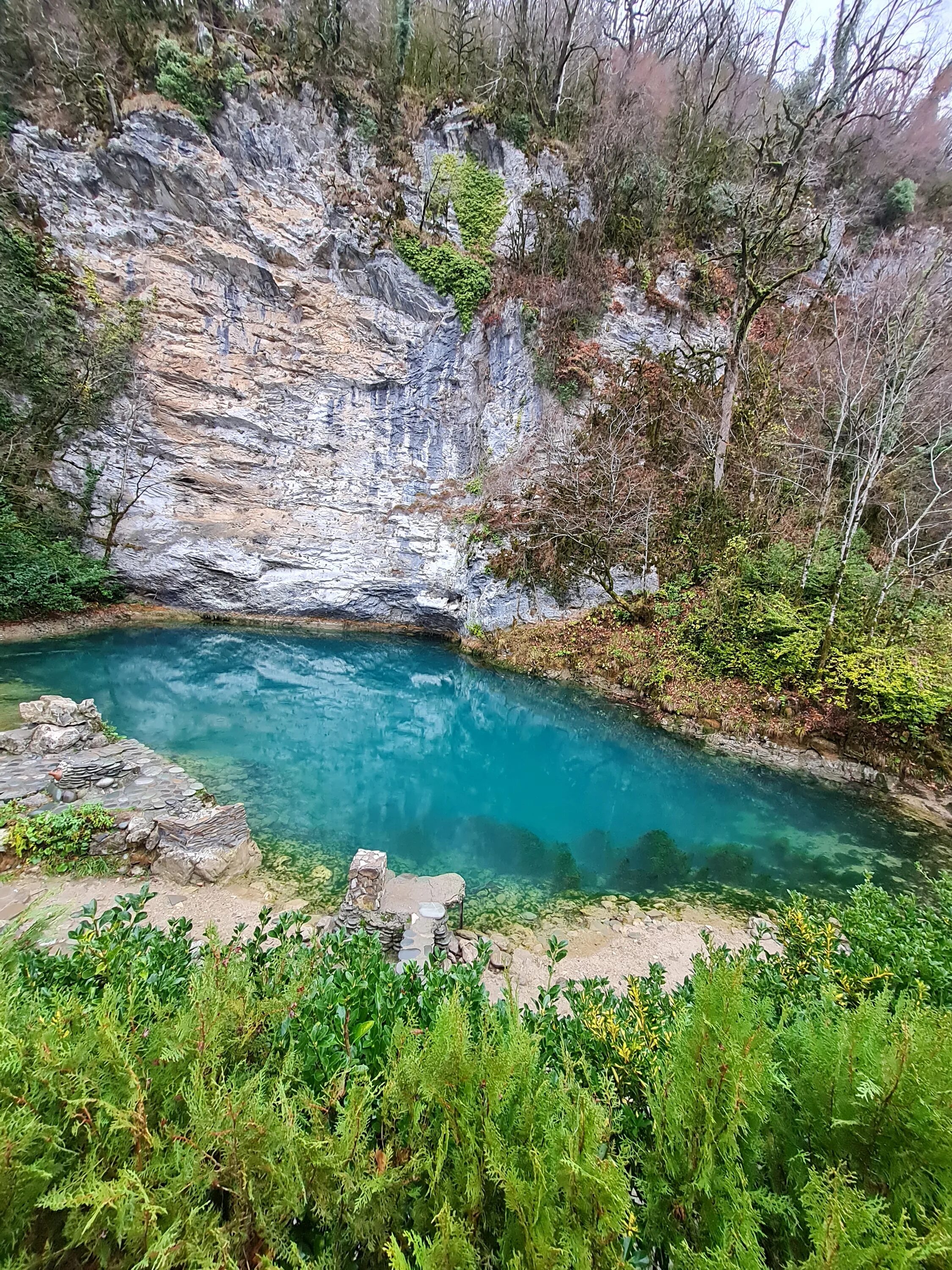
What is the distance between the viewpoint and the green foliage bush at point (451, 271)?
1630cm

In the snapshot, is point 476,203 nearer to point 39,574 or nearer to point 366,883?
point 39,574

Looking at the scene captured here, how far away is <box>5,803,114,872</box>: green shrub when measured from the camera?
175 inches

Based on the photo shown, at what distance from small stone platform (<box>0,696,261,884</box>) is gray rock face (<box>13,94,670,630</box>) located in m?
10.1

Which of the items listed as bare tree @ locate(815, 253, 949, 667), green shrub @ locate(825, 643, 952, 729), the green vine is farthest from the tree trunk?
the green vine

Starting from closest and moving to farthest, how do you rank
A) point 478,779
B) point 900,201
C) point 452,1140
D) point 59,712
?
1. point 452,1140
2. point 59,712
3. point 478,779
4. point 900,201

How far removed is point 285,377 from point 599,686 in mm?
13999

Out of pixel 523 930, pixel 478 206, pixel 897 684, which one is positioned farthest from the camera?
pixel 478 206

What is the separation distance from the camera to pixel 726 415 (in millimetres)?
12297

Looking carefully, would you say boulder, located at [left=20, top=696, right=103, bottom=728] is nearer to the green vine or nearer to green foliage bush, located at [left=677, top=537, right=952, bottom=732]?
green foliage bush, located at [left=677, top=537, right=952, bottom=732]

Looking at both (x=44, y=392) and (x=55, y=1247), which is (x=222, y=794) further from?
(x=44, y=392)

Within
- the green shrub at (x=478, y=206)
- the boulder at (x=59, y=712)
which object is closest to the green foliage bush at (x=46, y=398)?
the boulder at (x=59, y=712)

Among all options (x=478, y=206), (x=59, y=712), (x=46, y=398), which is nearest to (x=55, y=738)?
(x=59, y=712)

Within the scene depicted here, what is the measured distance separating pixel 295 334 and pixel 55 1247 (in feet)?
63.5

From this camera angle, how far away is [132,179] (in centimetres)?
1416
